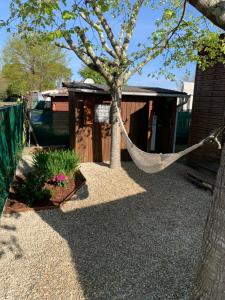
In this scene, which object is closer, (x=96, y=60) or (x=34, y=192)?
(x=34, y=192)

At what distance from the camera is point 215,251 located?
2020 millimetres

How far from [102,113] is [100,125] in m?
0.39

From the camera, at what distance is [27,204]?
5445 mm

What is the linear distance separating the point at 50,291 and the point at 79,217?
6.36 feet

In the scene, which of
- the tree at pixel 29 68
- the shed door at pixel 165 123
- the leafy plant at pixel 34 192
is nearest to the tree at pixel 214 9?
the leafy plant at pixel 34 192

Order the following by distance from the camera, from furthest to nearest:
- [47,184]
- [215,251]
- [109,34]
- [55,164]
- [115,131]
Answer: [115,131] → [109,34] → [55,164] → [47,184] → [215,251]

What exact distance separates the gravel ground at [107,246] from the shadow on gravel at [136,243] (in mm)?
11

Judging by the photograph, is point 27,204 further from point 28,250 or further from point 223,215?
point 223,215

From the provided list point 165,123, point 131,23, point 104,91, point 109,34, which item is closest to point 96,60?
point 109,34

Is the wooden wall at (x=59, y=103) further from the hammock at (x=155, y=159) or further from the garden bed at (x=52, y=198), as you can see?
the hammock at (x=155, y=159)

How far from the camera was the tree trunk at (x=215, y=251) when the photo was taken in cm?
198

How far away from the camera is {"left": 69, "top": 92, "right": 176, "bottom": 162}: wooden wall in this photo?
28.5ft

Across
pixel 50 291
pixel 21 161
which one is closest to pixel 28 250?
pixel 50 291

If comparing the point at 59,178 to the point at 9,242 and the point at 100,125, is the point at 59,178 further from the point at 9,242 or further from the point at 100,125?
the point at 100,125
